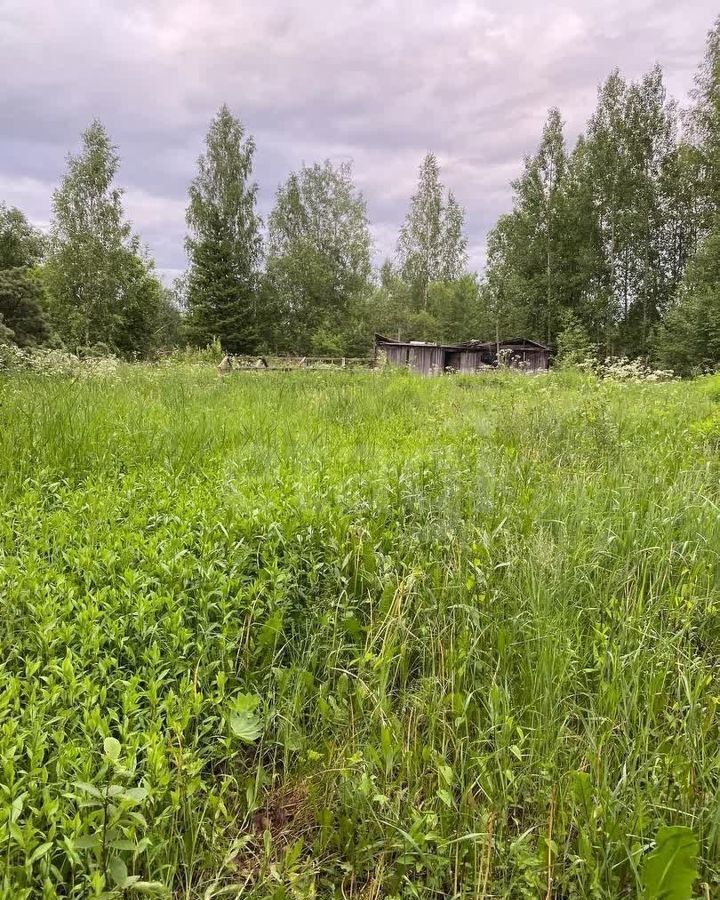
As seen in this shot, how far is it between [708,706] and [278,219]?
5033 cm

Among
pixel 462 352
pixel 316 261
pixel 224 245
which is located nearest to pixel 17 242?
pixel 224 245

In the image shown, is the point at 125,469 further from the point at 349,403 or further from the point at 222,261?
the point at 222,261

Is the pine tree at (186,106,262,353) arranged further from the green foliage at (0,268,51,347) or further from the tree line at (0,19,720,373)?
the green foliage at (0,268,51,347)

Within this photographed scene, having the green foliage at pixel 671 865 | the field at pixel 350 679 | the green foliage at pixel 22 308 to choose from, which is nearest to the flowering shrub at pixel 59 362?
the field at pixel 350 679

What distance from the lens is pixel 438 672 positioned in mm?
2053

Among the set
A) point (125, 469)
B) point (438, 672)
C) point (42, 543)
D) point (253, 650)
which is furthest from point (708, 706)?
point (125, 469)

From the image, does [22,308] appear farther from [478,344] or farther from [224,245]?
[478,344]

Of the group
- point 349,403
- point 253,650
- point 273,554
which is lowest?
point 253,650

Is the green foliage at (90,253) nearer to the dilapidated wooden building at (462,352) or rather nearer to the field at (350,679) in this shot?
Result: the dilapidated wooden building at (462,352)

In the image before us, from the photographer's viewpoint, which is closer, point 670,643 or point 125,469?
point 670,643

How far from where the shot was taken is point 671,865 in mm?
1254

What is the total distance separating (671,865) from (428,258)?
5231cm

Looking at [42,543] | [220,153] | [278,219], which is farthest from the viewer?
[278,219]

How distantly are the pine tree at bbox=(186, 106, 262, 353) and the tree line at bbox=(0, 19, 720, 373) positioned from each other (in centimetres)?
11
